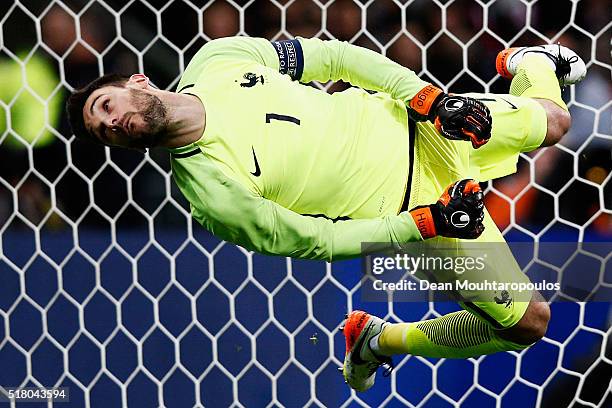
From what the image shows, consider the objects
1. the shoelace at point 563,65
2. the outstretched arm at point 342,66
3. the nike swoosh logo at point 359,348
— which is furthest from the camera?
the nike swoosh logo at point 359,348

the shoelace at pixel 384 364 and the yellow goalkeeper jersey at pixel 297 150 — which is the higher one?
the yellow goalkeeper jersey at pixel 297 150

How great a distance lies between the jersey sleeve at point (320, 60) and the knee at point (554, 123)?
285 mm

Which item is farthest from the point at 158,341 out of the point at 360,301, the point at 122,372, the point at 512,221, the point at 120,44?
the point at 512,221

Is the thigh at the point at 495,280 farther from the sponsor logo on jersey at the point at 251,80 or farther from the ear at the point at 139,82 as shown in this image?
the ear at the point at 139,82

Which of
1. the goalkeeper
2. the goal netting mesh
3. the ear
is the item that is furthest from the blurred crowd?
the ear

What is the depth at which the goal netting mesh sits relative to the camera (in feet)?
6.77

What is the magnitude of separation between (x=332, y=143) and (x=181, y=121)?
0.28 meters

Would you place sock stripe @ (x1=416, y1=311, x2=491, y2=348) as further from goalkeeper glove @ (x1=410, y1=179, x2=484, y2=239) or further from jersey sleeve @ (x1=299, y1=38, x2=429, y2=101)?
jersey sleeve @ (x1=299, y1=38, x2=429, y2=101)

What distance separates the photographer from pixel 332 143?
1532mm

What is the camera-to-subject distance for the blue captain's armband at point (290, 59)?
1582 mm

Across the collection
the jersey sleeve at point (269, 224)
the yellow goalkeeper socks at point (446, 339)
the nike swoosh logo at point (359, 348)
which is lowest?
the nike swoosh logo at point (359, 348)

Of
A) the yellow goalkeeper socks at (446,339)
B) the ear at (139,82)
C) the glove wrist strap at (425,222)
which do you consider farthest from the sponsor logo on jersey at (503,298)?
the ear at (139,82)

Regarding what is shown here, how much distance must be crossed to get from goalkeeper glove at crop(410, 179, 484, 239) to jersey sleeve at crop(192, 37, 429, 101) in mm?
220

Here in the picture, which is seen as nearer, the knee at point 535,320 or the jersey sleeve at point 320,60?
the jersey sleeve at point 320,60
